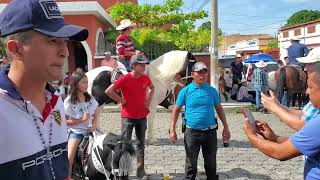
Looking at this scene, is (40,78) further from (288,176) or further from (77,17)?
(77,17)

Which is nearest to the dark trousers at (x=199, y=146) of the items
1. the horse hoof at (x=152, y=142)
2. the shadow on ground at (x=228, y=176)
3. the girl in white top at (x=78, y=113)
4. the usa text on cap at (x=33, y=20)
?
the shadow on ground at (x=228, y=176)

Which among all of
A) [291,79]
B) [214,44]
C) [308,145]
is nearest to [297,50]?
[291,79]

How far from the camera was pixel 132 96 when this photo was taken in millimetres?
6270

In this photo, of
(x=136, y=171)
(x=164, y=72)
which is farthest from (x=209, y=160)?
(x=164, y=72)


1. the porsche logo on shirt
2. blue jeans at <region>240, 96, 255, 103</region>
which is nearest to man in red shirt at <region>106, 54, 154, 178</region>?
the porsche logo on shirt

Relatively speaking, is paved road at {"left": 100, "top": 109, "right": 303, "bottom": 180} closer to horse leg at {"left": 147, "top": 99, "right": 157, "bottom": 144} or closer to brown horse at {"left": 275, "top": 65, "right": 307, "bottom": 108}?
horse leg at {"left": 147, "top": 99, "right": 157, "bottom": 144}

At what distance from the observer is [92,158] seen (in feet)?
15.1

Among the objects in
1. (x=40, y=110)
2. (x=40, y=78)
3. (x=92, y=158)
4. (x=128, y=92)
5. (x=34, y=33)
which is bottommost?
(x=92, y=158)

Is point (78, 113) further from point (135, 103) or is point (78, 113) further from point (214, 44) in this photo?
point (214, 44)

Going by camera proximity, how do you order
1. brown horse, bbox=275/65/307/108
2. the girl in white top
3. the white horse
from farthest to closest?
brown horse, bbox=275/65/307/108 < the white horse < the girl in white top

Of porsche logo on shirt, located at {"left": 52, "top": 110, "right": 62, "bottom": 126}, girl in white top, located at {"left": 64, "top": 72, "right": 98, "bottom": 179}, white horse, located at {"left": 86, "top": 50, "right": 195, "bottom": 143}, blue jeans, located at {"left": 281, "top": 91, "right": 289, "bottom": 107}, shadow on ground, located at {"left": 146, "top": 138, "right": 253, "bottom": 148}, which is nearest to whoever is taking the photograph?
porsche logo on shirt, located at {"left": 52, "top": 110, "right": 62, "bottom": 126}

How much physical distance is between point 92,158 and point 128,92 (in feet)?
6.12

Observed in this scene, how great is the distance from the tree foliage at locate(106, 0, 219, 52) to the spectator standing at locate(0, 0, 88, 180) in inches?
605

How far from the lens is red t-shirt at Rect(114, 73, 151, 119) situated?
625 centimetres
